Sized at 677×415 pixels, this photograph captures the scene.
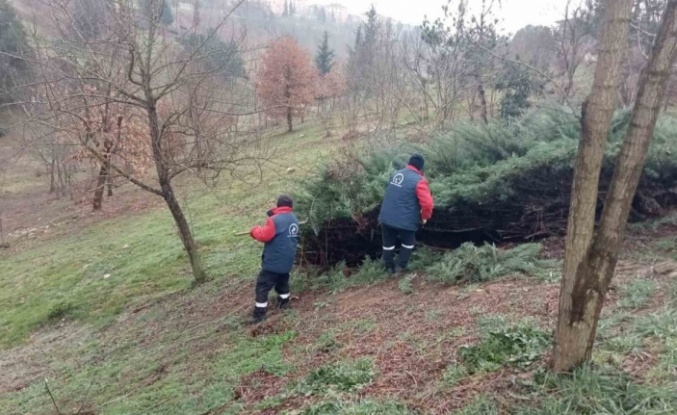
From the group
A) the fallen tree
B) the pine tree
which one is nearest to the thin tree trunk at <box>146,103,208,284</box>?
the fallen tree

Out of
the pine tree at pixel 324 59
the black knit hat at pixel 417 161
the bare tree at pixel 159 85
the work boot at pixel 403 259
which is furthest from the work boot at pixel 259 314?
the pine tree at pixel 324 59

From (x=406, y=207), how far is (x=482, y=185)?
0.98 metres

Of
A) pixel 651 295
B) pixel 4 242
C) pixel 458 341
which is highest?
pixel 651 295

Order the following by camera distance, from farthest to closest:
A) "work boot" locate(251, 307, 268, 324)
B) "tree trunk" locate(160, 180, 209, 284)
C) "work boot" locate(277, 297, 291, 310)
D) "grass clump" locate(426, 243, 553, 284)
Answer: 1. "tree trunk" locate(160, 180, 209, 284)
2. "work boot" locate(277, 297, 291, 310)
3. "work boot" locate(251, 307, 268, 324)
4. "grass clump" locate(426, 243, 553, 284)

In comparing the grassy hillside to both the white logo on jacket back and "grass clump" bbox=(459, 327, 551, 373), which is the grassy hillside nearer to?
"grass clump" bbox=(459, 327, 551, 373)

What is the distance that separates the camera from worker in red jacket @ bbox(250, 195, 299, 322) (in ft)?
23.6

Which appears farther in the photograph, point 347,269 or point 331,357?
point 347,269

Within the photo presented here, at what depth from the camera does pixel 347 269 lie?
26.9 ft

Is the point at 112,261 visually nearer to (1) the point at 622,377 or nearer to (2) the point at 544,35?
(1) the point at 622,377

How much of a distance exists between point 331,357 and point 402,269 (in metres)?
2.40

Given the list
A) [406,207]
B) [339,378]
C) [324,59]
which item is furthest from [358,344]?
[324,59]

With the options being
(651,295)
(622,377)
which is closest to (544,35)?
(651,295)

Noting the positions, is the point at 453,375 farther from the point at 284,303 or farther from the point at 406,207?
the point at 284,303

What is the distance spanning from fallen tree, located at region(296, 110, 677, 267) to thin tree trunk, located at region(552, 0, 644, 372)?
3458 mm
